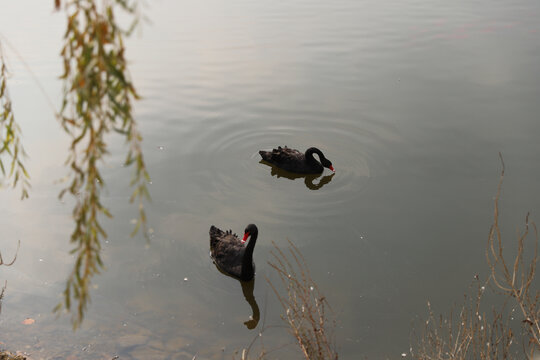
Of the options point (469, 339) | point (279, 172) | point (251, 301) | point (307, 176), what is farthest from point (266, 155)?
point (469, 339)

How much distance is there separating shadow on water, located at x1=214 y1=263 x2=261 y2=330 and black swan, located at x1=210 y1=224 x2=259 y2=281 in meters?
0.06

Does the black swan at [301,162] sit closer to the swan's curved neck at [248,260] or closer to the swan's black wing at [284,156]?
the swan's black wing at [284,156]

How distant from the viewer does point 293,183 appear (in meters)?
8.22

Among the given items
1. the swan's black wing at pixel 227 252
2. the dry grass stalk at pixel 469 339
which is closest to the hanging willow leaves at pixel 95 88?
the dry grass stalk at pixel 469 339

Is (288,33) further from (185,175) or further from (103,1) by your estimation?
(103,1)

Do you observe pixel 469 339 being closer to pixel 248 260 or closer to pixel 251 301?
pixel 251 301

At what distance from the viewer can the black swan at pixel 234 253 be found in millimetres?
5883

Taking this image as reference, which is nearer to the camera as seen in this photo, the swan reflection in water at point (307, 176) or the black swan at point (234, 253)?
the black swan at point (234, 253)

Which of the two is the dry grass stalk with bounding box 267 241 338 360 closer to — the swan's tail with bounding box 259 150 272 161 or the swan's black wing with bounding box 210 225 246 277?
the swan's black wing with bounding box 210 225 246 277

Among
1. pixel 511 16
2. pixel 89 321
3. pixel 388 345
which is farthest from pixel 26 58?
pixel 511 16

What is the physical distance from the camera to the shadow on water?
540 cm

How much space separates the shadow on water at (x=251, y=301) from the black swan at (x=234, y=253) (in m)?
0.06

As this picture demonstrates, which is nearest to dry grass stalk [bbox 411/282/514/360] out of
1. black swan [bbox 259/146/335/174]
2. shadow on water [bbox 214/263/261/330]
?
shadow on water [bbox 214/263/261/330]

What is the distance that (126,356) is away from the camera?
4.90 meters
